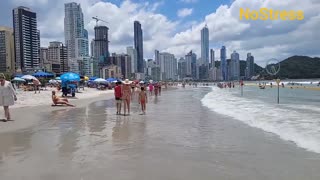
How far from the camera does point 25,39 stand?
14975cm

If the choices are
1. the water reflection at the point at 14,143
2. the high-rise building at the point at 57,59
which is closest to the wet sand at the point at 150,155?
the water reflection at the point at 14,143

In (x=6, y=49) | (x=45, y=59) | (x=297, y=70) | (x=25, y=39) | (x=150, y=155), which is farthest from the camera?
(x=297, y=70)

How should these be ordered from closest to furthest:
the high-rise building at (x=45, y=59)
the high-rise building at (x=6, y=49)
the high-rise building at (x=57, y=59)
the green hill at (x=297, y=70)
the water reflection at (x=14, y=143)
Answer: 1. the water reflection at (x=14, y=143)
2. the high-rise building at (x=6, y=49)
3. the high-rise building at (x=45, y=59)
4. the high-rise building at (x=57, y=59)
5. the green hill at (x=297, y=70)

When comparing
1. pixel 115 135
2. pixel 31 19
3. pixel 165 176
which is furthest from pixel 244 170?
pixel 31 19

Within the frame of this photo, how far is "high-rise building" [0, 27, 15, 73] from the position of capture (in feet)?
445

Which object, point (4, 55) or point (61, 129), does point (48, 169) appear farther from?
point (4, 55)

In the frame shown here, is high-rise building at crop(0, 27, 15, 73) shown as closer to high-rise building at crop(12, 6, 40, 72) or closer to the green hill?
high-rise building at crop(12, 6, 40, 72)

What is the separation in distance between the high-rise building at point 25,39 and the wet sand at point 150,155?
142159 millimetres

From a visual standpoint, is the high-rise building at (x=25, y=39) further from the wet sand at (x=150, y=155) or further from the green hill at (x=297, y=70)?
the wet sand at (x=150, y=155)

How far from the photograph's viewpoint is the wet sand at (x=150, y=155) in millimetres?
5883

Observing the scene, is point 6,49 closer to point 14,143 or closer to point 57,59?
point 57,59

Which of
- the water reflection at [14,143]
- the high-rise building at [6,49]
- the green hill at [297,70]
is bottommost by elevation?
the water reflection at [14,143]

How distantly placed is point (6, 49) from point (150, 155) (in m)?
143

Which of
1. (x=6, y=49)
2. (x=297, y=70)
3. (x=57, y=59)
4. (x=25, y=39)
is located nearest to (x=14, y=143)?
(x=6, y=49)
